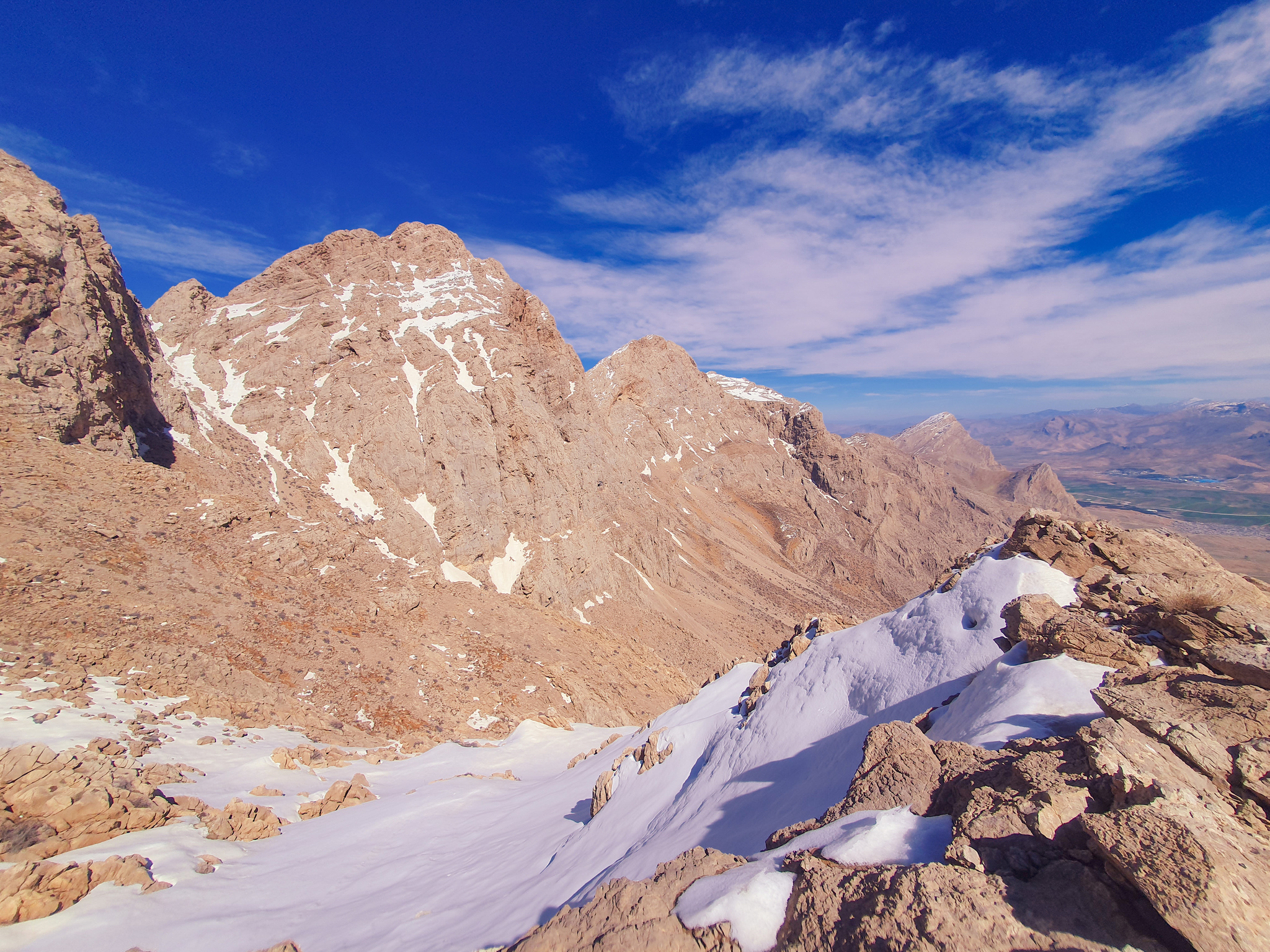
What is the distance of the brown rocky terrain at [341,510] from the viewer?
14289 mm

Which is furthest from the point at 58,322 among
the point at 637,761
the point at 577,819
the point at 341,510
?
the point at 637,761

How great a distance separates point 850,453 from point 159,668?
88.2 m

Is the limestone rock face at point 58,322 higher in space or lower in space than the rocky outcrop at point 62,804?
higher

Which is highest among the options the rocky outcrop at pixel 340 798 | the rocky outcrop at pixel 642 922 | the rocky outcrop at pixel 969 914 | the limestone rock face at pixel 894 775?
the rocky outcrop at pixel 969 914

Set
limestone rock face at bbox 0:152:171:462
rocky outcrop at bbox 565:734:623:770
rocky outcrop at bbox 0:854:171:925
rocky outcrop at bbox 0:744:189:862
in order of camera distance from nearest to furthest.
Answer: rocky outcrop at bbox 0:854:171:925
rocky outcrop at bbox 0:744:189:862
rocky outcrop at bbox 565:734:623:770
limestone rock face at bbox 0:152:171:462

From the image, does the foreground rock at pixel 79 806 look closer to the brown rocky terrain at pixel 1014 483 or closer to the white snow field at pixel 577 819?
the white snow field at pixel 577 819

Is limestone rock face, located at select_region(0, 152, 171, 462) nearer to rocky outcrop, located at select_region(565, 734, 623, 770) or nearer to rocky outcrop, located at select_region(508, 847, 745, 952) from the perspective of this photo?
rocky outcrop, located at select_region(565, 734, 623, 770)

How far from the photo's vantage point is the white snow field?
18.2 feet

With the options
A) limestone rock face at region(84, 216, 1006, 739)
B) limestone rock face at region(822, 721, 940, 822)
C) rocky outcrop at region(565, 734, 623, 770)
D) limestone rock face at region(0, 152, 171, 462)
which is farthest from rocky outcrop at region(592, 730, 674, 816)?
limestone rock face at region(0, 152, 171, 462)

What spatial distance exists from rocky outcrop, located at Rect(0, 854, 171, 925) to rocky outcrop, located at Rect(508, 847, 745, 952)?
5.61m

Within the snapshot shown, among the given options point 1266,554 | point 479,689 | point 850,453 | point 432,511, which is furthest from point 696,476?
point 1266,554

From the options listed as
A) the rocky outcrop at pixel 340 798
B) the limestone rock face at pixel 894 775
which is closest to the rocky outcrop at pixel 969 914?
the limestone rock face at pixel 894 775

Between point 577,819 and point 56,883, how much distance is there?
745 cm

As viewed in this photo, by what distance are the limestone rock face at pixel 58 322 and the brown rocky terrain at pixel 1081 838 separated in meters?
23.6
